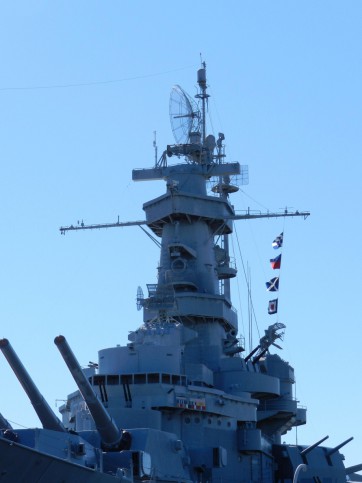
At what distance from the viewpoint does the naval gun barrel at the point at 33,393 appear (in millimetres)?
22455

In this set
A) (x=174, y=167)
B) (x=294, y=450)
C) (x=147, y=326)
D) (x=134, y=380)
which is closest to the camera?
(x=134, y=380)

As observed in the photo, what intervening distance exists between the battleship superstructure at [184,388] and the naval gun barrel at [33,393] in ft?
0.08

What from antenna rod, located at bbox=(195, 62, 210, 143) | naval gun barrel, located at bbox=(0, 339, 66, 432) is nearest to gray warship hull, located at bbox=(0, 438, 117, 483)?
naval gun barrel, located at bbox=(0, 339, 66, 432)

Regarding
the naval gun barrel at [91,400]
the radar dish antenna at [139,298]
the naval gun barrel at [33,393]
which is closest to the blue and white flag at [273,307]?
the radar dish antenna at [139,298]

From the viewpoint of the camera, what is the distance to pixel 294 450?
103 ft

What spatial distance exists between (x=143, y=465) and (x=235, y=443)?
18.3 ft

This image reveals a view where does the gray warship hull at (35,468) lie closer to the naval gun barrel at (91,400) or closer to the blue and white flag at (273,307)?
the naval gun barrel at (91,400)

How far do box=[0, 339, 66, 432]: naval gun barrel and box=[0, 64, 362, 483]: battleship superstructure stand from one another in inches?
1.0

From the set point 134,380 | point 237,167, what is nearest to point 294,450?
point 134,380

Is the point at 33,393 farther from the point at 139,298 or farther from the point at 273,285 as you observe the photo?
the point at 273,285

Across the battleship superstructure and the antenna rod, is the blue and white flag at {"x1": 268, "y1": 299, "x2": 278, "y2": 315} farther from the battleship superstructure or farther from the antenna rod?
the antenna rod

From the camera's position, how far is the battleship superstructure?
22578 mm

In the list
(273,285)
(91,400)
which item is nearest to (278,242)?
(273,285)

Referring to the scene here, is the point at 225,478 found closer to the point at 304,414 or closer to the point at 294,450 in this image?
the point at 294,450
